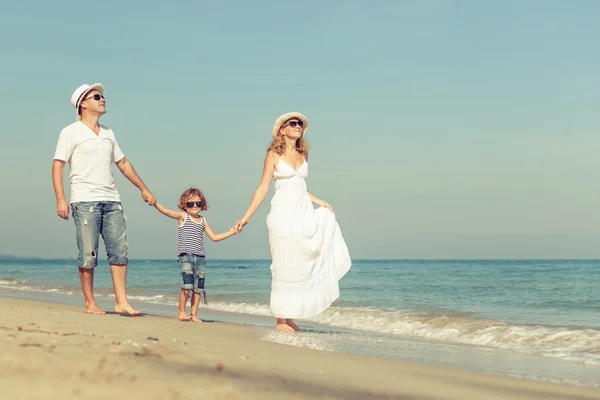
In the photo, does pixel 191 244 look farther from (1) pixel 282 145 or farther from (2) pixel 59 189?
(2) pixel 59 189

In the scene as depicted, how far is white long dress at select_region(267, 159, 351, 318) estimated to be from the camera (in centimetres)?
675

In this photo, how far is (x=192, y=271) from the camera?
737 centimetres

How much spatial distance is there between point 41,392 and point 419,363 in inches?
118

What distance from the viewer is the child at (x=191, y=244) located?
289 inches

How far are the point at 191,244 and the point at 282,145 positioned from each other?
1479 mm

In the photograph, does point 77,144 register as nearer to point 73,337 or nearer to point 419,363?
point 73,337

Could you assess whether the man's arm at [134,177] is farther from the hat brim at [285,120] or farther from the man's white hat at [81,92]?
the hat brim at [285,120]

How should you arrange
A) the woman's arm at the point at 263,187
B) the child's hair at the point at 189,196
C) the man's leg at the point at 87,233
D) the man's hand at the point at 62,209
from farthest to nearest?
1. the child's hair at the point at 189,196
2. the woman's arm at the point at 263,187
3. the man's leg at the point at 87,233
4. the man's hand at the point at 62,209

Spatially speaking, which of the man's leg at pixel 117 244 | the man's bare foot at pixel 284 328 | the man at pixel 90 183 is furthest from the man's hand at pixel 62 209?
the man's bare foot at pixel 284 328

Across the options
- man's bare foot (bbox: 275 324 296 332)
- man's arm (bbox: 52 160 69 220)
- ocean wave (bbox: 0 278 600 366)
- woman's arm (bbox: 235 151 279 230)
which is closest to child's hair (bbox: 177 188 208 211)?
woman's arm (bbox: 235 151 279 230)

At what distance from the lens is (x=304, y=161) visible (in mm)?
7000

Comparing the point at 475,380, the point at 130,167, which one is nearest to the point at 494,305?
the point at 130,167

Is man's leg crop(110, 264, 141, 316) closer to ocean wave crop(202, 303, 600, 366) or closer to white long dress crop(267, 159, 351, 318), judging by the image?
white long dress crop(267, 159, 351, 318)

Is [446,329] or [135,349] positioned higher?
[135,349]
